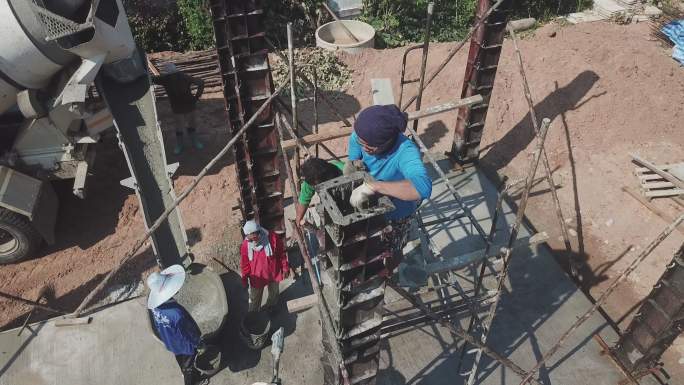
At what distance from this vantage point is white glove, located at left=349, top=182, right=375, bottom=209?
4352 mm

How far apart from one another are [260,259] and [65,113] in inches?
202

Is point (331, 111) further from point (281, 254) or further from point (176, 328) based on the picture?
point (176, 328)

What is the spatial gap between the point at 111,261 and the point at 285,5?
1192 centimetres

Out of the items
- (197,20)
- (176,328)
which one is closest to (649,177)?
(176,328)

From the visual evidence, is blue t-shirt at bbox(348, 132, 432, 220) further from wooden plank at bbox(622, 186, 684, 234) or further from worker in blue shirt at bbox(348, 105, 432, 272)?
wooden plank at bbox(622, 186, 684, 234)

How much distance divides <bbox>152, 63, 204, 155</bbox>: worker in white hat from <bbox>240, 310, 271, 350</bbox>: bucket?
6389mm

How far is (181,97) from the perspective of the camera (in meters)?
12.1

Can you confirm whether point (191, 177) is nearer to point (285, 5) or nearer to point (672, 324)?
point (285, 5)

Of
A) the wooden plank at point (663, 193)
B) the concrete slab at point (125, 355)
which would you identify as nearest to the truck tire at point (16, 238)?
the concrete slab at point (125, 355)

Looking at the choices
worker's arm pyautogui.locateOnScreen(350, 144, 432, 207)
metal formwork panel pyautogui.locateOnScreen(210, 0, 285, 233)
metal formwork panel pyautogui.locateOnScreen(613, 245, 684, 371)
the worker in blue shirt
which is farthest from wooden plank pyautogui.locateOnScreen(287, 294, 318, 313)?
metal formwork panel pyautogui.locateOnScreen(613, 245, 684, 371)

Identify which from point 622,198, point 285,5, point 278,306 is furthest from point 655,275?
point 285,5

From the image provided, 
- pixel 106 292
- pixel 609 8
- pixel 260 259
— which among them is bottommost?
pixel 106 292

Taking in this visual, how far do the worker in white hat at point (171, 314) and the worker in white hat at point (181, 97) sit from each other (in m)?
6.78

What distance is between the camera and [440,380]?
24.6 ft
